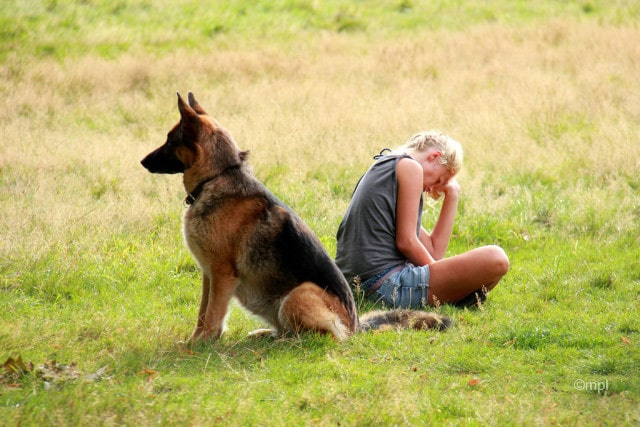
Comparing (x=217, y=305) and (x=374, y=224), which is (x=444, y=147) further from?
(x=217, y=305)

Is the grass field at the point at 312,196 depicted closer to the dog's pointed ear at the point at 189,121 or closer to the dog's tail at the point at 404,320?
the dog's tail at the point at 404,320

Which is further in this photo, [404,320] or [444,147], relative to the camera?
[444,147]

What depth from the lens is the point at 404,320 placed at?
211 inches

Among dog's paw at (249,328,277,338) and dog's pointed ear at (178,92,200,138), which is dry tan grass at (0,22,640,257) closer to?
dog's pointed ear at (178,92,200,138)

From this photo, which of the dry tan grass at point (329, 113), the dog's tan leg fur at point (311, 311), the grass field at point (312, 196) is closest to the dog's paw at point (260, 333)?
the grass field at point (312, 196)

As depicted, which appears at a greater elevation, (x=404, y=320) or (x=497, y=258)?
(x=497, y=258)

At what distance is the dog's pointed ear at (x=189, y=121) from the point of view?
4900mm

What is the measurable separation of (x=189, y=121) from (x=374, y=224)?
169 cm

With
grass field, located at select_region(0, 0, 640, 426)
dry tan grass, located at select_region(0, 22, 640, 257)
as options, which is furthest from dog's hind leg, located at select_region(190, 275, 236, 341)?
dry tan grass, located at select_region(0, 22, 640, 257)

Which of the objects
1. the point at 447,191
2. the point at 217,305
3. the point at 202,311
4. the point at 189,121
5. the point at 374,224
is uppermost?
the point at 189,121

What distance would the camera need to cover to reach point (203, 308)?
5234 millimetres

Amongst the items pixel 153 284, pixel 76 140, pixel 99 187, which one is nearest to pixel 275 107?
pixel 76 140

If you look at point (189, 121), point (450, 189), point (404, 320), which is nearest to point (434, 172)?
point (450, 189)

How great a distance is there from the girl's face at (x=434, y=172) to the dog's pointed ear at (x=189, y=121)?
6.27 feet
